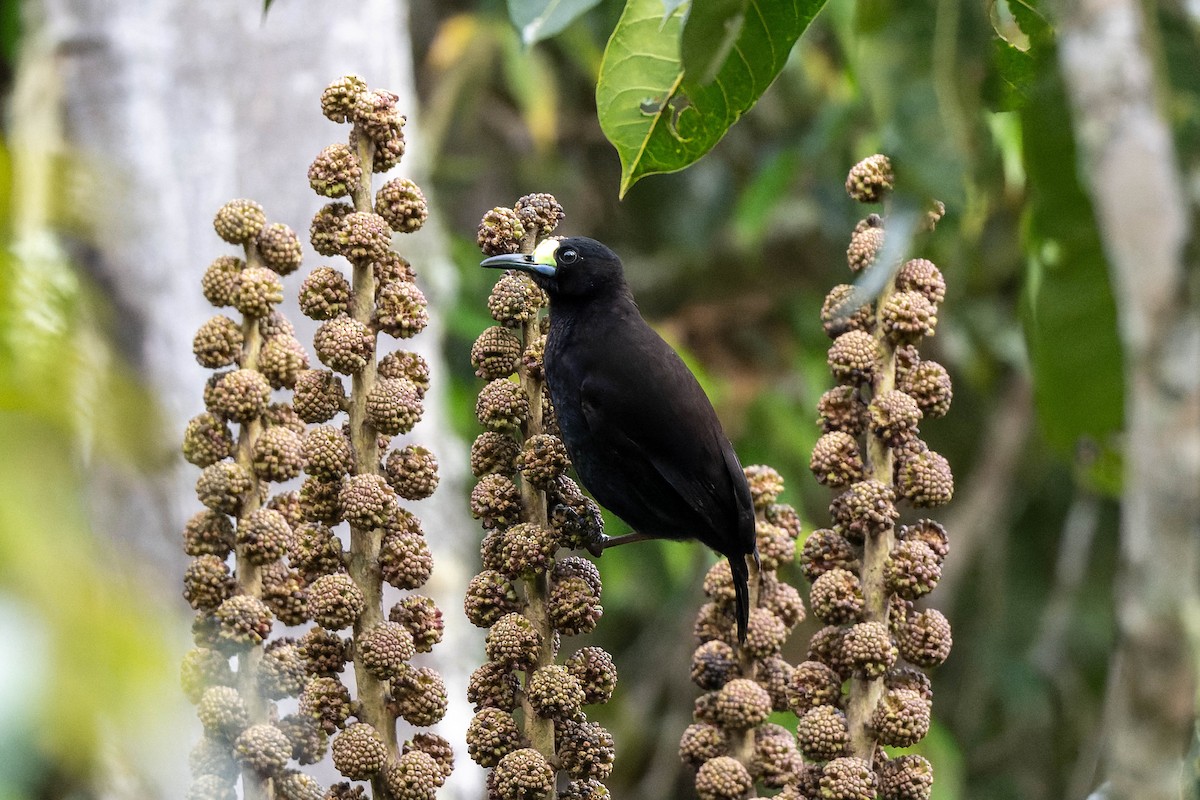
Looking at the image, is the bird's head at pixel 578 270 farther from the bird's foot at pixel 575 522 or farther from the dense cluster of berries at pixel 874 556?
the dense cluster of berries at pixel 874 556

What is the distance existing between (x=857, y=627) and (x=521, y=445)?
0.43 meters

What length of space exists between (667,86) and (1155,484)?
89 cm

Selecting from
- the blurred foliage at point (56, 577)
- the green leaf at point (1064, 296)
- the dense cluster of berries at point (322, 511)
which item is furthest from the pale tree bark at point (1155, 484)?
the dense cluster of berries at point (322, 511)

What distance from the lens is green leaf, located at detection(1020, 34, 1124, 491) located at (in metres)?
1.23

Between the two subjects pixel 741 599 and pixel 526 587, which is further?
pixel 741 599

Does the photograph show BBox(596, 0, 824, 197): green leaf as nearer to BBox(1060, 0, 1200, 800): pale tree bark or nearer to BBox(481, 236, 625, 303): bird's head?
BBox(481, 236, 625, 303): bird's head

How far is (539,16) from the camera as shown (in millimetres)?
1560

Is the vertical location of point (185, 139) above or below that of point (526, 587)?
above

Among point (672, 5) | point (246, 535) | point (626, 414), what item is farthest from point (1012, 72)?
point (626, 414)

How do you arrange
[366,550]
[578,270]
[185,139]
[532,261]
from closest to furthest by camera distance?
[366,550] → [532,261] → [578,270] → [185,139]

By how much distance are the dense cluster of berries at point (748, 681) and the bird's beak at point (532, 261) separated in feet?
1.30

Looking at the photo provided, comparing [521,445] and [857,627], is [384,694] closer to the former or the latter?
[521,445]

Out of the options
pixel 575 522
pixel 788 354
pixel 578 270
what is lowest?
pixel 575 522

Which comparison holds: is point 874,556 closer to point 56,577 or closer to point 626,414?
point 56,577
